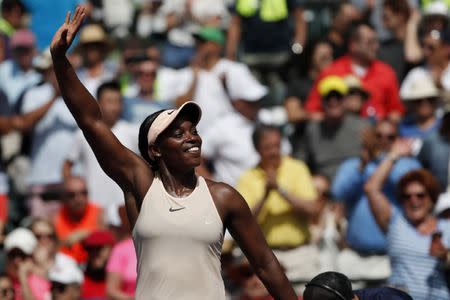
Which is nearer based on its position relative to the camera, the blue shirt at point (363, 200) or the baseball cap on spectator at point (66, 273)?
the baseball cap on spectator at point (66, 273)

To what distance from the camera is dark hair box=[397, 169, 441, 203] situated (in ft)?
32.3

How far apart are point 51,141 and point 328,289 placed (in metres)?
6.73

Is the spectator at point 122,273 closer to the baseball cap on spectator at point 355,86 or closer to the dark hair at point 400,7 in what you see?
the baseball cap on spectator at point 355,86

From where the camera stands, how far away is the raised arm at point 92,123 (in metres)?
6.28

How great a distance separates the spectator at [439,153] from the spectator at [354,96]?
135 cm

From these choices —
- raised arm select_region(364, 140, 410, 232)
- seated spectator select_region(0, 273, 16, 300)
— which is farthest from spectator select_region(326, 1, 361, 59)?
seated spectator select_region(0, 273, 16, 300)

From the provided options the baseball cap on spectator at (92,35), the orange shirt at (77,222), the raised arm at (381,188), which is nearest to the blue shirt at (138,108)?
the baseball cap on spectator at (92,35)

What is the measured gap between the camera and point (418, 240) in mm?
9742

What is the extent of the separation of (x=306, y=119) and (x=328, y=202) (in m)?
1.50

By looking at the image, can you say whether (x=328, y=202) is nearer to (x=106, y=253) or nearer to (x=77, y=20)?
(x=106, y=253)

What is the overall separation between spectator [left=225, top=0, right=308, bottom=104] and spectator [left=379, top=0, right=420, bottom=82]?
1104 mm

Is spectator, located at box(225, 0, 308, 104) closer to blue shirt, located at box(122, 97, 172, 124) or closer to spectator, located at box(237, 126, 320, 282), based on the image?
blue shirt, located at box(122, 97, 172, 124)

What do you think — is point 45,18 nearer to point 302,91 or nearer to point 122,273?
point 302,91

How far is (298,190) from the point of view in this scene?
10992 millimetres
